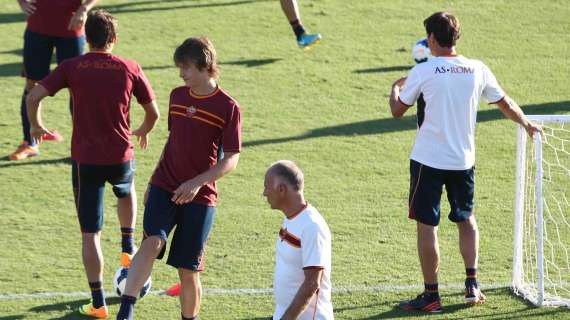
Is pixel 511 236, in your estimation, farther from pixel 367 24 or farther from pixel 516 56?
pixel 367 24

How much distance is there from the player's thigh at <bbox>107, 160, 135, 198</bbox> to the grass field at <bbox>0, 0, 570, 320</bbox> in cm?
77

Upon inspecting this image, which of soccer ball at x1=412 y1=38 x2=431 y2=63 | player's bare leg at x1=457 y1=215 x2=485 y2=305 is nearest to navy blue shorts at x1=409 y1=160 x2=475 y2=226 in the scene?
player's bare leg at x1=457 y1=215 x2=485 y2=305

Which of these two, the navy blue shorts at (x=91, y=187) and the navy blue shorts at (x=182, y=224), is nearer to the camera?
the navy blue shorts at (x=182, y=224)

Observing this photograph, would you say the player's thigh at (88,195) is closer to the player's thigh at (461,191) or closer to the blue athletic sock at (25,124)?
the player's thigh at (461,191)

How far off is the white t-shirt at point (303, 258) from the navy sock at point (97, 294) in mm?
2113

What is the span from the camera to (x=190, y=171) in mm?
6453

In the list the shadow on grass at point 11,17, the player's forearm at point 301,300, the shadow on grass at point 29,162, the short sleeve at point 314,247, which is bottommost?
the player's forearm at point 301,300

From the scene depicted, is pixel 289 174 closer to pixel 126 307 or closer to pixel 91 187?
pixel 126 307

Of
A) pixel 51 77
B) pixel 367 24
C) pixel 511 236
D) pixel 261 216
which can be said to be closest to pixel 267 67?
pixel 367 24

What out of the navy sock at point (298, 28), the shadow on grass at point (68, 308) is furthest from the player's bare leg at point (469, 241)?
the navy sock at point (298, 28)

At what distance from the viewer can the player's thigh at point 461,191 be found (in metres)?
7.09

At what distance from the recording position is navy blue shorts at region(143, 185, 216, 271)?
6477 millimetres

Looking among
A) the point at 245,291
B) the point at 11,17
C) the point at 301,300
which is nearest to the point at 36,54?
the point at 245,291

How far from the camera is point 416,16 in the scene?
47.1 ft
